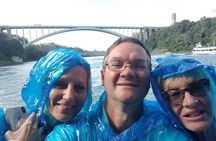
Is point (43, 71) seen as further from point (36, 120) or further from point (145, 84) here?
point (145, 84)

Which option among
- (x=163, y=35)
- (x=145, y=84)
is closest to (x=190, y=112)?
(x=145, y=84)

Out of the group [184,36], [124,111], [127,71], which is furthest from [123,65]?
[184,36]

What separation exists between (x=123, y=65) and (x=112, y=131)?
0.69 ft

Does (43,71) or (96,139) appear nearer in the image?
(96,139)

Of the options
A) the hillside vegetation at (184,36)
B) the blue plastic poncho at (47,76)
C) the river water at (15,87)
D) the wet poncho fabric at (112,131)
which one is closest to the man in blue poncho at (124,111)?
the wet poncho fabric at (112,131)

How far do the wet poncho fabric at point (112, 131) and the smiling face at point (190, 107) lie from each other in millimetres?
46

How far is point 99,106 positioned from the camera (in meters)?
1.22

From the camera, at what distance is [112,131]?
1170mm

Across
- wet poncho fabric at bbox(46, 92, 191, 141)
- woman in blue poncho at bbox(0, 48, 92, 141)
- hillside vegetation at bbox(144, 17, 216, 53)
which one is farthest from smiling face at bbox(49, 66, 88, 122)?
hillside vegetation at bbox(144, 17, 216, 53)

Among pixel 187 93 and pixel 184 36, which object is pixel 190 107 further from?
pixel 184 36

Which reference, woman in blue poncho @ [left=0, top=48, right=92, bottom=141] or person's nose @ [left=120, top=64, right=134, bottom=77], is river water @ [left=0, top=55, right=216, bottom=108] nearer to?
woman in blue poncho @ [left=0, top=48, right=92, bottom=141]

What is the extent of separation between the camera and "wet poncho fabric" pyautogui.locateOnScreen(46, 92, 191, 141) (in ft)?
3.75

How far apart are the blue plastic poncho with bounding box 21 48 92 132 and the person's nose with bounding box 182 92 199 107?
36 cm

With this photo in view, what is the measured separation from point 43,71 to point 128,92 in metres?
0.42
